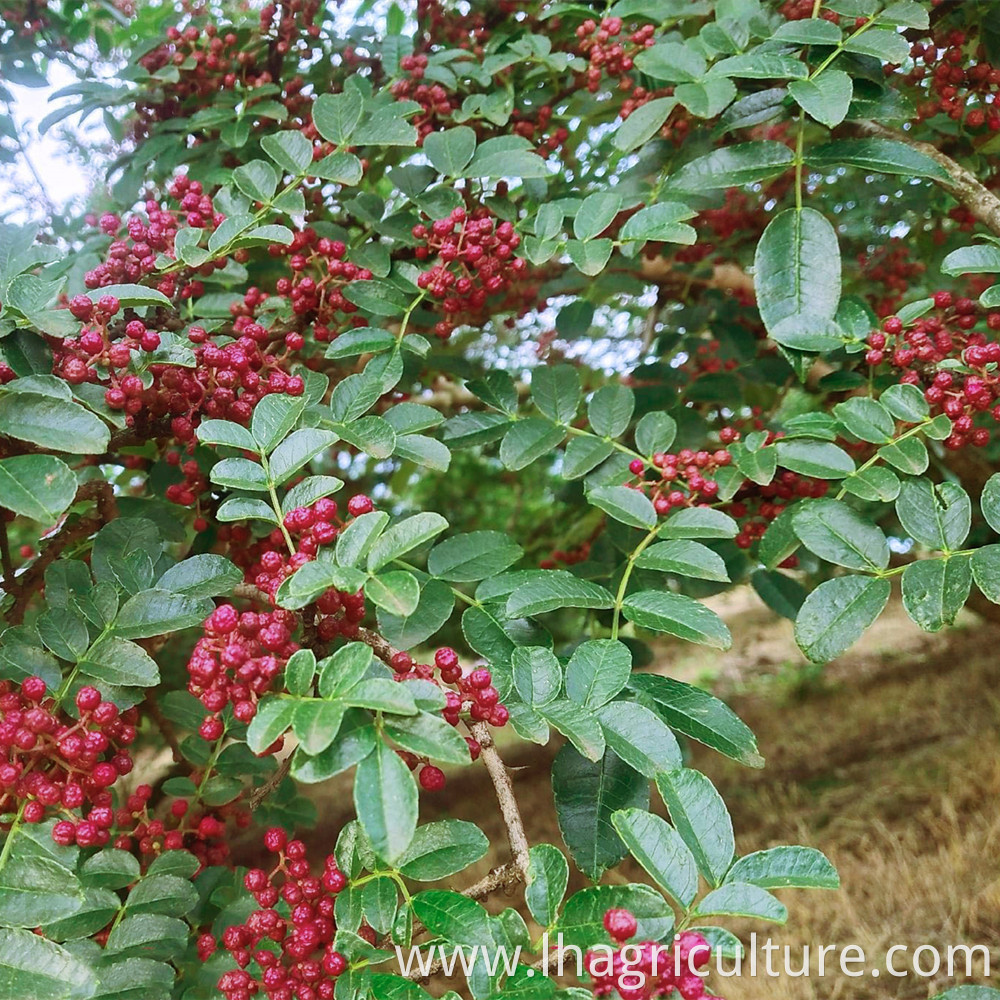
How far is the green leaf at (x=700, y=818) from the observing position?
22.6 inches

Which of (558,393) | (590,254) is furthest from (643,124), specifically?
(558,393)

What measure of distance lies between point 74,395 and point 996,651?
3077 mm

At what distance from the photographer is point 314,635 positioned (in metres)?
0.65

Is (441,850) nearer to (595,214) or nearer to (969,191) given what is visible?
(595,214)

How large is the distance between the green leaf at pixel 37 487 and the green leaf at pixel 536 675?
1.21ft

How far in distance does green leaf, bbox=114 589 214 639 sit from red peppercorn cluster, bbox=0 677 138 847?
0.21 ft

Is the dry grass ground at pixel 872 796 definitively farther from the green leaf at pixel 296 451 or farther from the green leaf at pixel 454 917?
the green leaf at pixel 296 451

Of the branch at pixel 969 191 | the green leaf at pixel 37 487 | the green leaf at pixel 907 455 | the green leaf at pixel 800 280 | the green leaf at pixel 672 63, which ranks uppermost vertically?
the green leaf at pixel 672 63

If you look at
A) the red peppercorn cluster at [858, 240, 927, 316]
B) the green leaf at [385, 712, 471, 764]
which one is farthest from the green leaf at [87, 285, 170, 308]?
the red peppercorn cluster at [858, 240, 927, 316]

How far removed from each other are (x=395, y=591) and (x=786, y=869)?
0.33 metres

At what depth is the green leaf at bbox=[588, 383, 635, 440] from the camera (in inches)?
39.6

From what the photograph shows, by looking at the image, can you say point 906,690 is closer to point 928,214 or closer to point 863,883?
point 863,883

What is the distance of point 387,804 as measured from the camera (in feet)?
1.57

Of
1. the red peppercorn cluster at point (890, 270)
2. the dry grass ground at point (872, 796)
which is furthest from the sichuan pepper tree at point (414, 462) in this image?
the dry grass ground at point (872, 796)
